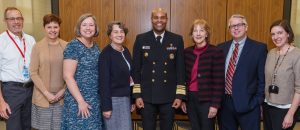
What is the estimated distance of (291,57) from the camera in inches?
98.0

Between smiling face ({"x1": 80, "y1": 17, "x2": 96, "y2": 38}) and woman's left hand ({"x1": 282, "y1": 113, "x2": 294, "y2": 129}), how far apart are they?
5.97ft

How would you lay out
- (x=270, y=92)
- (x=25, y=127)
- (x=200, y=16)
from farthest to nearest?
(x=200, y=16)
(x=25, y=127)
(x=270, y=92)

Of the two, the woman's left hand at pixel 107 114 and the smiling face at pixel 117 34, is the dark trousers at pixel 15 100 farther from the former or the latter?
the smiling face at pixel 117 34

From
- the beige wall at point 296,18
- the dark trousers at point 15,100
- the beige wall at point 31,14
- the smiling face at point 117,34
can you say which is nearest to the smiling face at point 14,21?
the dark trousers at point 15,100

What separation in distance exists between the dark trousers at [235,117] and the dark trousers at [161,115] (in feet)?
1.65

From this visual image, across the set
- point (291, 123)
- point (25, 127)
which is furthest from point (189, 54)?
point (25, 127)

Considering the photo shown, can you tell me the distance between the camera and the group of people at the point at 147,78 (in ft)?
8.14

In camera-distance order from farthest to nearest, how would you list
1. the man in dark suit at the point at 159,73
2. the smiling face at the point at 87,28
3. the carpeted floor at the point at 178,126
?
the carpeted floor at the point at 178,126 → the man in dark suit at the point at 159,73 → the smiling face at the point at 87,28

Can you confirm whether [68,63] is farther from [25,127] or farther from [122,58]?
→ [25,127]

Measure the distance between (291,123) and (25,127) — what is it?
258cm

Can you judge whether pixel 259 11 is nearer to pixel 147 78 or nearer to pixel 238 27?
pixel 238 27

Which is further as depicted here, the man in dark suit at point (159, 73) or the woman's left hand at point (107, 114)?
the man in dark suit at point (159, 73)

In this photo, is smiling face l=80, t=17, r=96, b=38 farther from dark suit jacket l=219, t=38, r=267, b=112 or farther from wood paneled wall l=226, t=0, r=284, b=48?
wood paneled wall l=226, t=0, r=284, b=48

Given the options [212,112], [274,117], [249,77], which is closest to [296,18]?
[249,77]
